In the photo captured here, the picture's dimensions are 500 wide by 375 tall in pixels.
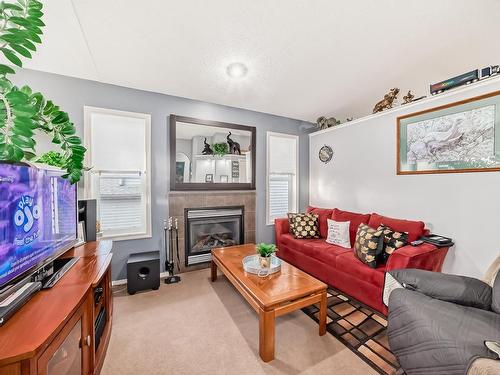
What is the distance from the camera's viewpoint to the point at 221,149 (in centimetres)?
339

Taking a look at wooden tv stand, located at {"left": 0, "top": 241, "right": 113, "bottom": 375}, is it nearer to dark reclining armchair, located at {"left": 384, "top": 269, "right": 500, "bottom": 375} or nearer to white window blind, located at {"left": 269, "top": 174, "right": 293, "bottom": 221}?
A: dark reclining armchair, located at {"left": 384, "top": 269, "right": 500, "bottom": 375}

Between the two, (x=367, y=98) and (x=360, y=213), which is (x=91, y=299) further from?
(x=367, y=98)

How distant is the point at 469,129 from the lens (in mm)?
2150

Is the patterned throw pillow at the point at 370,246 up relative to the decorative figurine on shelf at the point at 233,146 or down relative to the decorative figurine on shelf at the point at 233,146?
down

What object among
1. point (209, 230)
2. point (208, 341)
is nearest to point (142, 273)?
Answer: point (209, 230)

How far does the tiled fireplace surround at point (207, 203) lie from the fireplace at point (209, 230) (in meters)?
0.07

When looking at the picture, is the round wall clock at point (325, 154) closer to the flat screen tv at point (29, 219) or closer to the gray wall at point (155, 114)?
the gray wall at point (155, 114)

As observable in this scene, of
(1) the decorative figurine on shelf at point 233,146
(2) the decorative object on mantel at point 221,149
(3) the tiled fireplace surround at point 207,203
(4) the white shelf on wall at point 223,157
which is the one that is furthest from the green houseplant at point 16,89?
(1) the decorative figurine on shelf at point 233,146

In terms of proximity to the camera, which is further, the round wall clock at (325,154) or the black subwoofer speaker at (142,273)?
the round wall clock at (325,154)

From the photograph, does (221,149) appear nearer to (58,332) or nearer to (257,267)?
(257,267)

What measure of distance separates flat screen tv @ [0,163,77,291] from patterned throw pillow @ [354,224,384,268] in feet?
8.86

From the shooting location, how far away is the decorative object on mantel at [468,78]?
201 cm

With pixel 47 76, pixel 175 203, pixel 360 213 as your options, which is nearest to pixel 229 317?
pixel 175 203

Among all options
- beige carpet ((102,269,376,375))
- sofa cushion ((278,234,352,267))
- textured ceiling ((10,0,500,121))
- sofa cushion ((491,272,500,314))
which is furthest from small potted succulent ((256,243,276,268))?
textured ceiling ((10,0,500,121))
